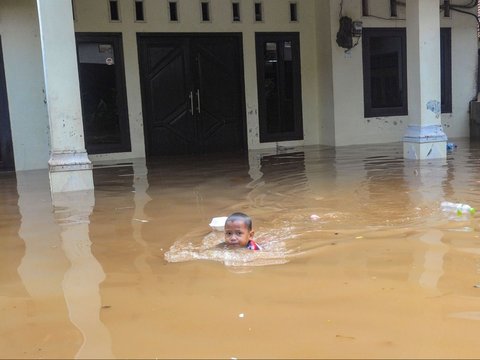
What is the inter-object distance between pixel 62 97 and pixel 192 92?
4971 millimetres

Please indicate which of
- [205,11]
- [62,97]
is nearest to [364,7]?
[205,11]

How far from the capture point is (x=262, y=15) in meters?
11.9

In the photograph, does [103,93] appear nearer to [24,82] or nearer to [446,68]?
[24,82]

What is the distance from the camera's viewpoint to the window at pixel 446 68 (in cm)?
1288

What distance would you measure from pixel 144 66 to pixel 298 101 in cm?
363

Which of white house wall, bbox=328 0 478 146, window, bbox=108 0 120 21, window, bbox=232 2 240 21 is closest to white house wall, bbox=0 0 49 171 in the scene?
window, bbox=108 0 120 21

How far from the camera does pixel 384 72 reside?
491 inches

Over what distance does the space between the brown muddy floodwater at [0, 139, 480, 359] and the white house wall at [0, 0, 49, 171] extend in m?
3.96

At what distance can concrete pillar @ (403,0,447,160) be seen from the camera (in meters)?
8.78

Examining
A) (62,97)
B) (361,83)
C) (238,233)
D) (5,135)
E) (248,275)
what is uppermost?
(361,83)

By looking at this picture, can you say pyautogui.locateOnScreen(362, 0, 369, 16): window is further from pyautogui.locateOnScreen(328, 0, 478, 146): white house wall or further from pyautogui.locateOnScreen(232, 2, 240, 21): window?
pyautogui.locateOnScreen(232, 2, 240, 21): window

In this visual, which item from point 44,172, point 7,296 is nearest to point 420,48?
point 44,172

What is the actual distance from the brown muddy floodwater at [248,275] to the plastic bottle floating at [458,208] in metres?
0.09

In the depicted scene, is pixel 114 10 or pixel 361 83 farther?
pixel 361 83
